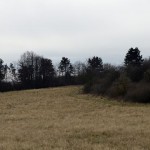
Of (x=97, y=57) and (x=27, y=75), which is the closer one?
(x=27, y=75)

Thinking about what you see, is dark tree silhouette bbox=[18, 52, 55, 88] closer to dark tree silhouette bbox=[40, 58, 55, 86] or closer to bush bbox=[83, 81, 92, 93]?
dark tree silhouette bbox=[40, 58, 55, 86]

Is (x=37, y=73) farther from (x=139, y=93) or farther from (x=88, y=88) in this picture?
(x=139, y=93)

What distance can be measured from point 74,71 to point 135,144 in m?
110

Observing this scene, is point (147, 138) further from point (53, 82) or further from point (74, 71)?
point (74, 71)

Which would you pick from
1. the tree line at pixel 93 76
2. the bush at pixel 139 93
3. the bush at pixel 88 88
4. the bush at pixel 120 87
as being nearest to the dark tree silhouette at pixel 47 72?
the tree line at pixel 93 76

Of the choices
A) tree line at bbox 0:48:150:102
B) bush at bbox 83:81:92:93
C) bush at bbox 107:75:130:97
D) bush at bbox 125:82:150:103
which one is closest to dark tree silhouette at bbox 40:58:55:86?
tree line at bbox 0:48:150:102

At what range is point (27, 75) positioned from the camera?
99.4m

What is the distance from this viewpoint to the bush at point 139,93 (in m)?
40.3

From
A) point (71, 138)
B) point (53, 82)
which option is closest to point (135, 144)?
point (71, 138)

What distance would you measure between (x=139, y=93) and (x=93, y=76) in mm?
26551

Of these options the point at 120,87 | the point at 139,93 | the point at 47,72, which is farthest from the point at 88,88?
the point at 47,72

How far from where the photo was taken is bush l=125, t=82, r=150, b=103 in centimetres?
4034

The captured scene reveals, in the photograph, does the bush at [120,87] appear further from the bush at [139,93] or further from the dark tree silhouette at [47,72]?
the dark tree silhouette at [47,72]

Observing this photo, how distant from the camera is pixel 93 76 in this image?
6731cm
